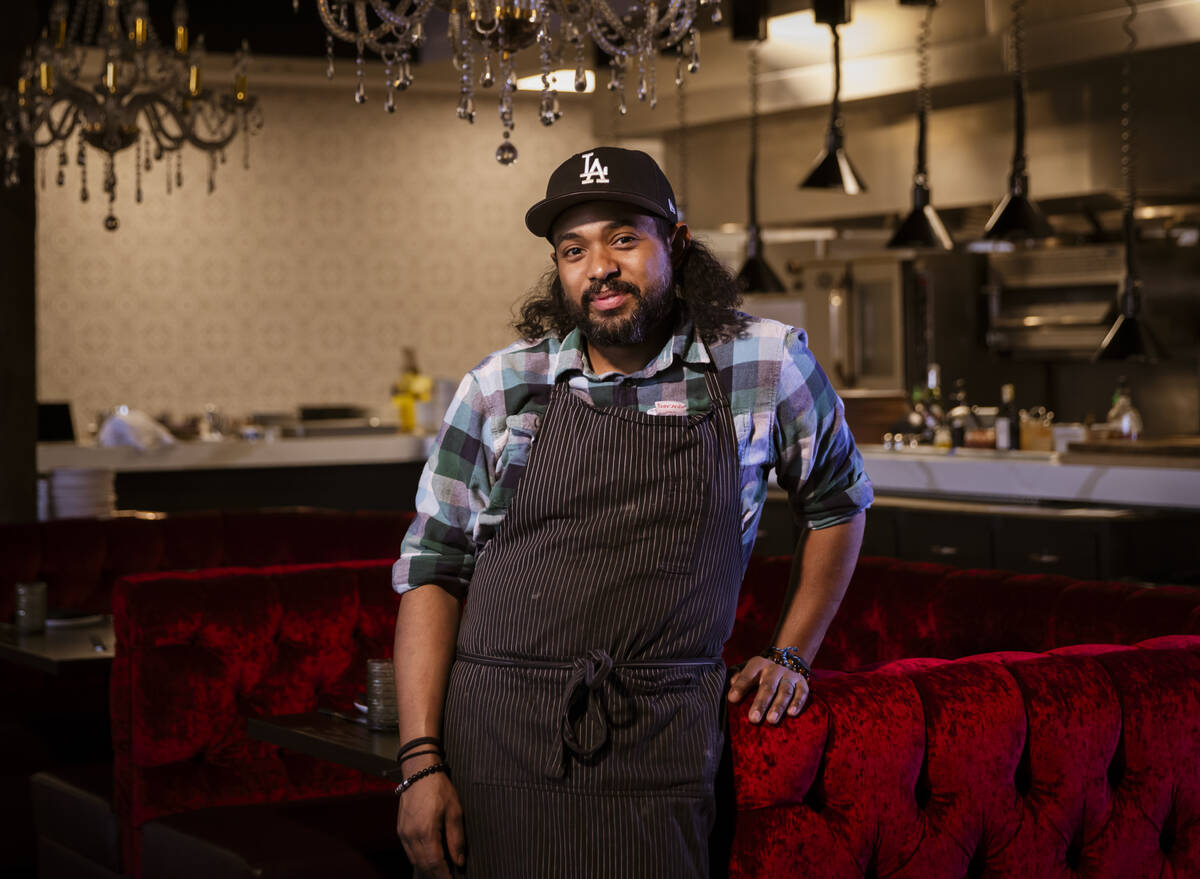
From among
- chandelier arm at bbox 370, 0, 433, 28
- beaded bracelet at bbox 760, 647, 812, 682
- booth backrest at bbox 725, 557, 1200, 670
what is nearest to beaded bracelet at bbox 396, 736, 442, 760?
beaded bracelet at bbox 760, 647, 812, 682

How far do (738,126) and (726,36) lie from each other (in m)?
0.84

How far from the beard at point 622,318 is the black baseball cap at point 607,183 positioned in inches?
4.3

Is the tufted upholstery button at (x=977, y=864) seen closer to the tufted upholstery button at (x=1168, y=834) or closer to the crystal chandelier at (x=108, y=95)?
the tufted upholstery button at (x=1168, y=834)

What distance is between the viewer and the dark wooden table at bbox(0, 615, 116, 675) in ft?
11.3

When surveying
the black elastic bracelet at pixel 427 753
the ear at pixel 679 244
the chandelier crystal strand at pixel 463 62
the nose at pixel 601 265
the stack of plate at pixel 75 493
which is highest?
the chandelier crystal strand at pixel 463 62

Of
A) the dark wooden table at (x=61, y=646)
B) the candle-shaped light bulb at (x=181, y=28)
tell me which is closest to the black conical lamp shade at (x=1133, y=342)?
the candle-shaped light bulb at (x=181, y=28)

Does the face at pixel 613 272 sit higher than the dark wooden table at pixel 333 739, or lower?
higher

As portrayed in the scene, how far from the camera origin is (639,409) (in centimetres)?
197

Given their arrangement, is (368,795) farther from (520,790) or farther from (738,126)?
(738,126)

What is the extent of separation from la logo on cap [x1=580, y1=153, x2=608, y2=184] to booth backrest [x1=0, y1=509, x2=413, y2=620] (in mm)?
3182

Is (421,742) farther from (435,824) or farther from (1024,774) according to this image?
(1024,774)

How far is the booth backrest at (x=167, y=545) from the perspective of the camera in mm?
4656

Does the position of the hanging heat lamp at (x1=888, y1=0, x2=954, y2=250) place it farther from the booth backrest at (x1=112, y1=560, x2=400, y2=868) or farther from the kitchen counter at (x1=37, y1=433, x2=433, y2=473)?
the booth backrest at (x1=112, y1=560, x2=400, y2=868)

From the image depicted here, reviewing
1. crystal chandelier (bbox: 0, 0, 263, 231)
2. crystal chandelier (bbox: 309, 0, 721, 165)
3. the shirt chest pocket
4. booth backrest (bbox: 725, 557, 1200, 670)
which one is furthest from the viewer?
crystal chandelier (bbox: 0, 0, 263, 231)
